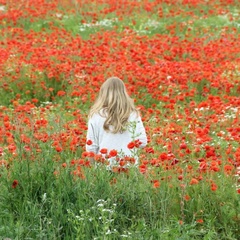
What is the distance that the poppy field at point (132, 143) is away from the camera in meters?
5.45

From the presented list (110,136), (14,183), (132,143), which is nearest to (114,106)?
(110,136)

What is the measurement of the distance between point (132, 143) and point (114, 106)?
120 centimetres

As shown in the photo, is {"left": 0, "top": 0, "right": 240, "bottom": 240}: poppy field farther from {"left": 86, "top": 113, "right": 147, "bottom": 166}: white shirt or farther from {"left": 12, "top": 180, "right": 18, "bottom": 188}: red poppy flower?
{"left": 86, "top": 113, "right": 147, "bottom": 166}: white shirt

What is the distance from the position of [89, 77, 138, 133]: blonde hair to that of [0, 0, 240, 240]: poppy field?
386mm

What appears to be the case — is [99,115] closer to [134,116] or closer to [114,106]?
[114,106]

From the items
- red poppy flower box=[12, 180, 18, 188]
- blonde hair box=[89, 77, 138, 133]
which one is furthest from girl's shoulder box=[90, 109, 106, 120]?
red poppy flower box=[12, 180, 18, 188]

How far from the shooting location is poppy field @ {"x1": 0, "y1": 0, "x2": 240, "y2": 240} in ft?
17.9

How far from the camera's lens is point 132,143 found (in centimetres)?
552

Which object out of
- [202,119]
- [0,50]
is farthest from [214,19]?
[202,119]

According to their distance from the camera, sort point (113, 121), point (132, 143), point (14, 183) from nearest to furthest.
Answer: point (132, 143) → point (14, 183) → point (113, 121)

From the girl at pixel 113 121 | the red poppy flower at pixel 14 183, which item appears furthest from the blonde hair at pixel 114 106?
the red poppy flower at pixel 14 183

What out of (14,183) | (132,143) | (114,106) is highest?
(132,143)

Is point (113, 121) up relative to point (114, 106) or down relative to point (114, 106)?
down

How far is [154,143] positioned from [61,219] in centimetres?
234
